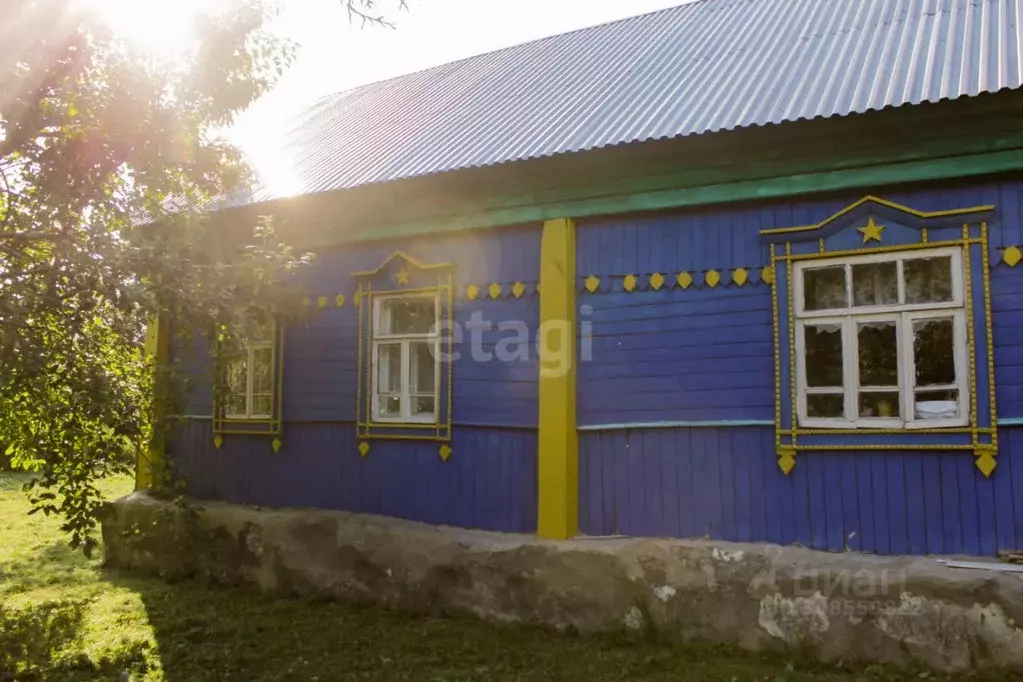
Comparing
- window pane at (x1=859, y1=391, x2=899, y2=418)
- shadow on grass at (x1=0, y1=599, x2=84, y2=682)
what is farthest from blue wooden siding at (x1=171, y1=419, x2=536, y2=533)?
window pane at (x1=859, y1=391, x2=899, y2=418)

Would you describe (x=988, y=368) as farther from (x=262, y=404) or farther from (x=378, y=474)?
(x=262, y=404)

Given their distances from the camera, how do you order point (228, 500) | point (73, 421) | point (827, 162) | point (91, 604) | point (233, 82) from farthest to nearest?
point (228, 500) < point (91, 604) < point (233, 82) < point (73, 421) < point (827, 162)

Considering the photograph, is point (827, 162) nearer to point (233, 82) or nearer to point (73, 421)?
point (233, 82)

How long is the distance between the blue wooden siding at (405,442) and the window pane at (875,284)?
225cm

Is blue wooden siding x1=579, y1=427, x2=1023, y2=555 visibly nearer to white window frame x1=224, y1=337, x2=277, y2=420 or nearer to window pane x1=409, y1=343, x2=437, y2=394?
window pane x1=409, y1=343, x2=437, y2=394

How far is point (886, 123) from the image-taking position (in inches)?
193

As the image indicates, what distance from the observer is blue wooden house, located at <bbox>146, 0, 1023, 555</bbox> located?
4816 mm

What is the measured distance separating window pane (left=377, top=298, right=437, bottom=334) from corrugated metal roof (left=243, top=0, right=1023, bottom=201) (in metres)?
1.07

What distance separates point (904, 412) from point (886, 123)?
5.87ft

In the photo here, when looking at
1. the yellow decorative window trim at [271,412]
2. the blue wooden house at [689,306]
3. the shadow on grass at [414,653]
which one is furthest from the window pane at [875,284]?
the yellow decorative window trim at [271,412]

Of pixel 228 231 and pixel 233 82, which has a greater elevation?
pixel 233 82

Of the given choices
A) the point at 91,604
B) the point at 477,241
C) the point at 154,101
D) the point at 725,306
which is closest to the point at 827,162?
the point at 725,306

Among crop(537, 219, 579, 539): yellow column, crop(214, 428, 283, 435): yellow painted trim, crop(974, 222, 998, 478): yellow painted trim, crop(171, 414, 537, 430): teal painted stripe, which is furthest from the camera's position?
crop(214, 428, 283, 435): yellow painted trim

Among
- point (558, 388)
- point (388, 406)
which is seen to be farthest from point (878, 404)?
point (388, 406)
